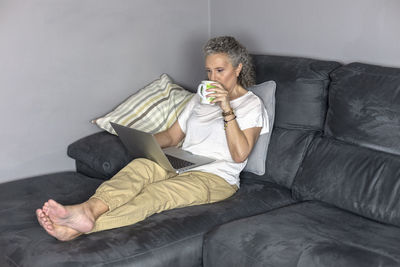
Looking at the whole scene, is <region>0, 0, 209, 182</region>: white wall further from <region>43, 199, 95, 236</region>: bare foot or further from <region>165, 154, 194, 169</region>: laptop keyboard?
<region>43, 199, 95, 236</region>: bare foot

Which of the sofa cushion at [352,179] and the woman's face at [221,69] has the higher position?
the woman's face at [221,69]

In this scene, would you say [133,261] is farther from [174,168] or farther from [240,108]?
[240,108]

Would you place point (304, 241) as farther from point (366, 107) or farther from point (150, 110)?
point (150, 110)

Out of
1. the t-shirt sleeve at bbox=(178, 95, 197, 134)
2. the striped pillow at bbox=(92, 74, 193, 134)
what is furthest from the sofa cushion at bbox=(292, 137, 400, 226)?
the striped pillow at bbox=(92, 74, 193, 134)

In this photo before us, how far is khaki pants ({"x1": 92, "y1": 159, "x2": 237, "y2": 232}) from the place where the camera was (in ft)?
7.38

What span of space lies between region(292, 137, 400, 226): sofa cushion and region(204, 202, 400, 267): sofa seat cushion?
5 centimetres

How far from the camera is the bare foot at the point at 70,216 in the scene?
2.07 meters

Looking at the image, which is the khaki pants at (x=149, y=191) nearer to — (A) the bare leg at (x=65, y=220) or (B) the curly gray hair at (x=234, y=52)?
(A) the bare leg at (x=65, y=220)

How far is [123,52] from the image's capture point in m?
3.30

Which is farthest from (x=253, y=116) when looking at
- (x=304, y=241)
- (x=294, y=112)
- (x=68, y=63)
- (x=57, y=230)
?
(x=68, y=63)

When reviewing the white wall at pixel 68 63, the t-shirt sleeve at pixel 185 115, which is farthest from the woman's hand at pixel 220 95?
the white wall at pixel 68 63

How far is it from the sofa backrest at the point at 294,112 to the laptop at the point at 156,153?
13.5 inches

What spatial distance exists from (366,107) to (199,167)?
79 cm

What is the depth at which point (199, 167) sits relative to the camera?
2.62 meters
